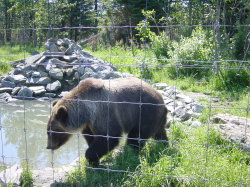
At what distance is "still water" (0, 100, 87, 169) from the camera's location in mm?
5336

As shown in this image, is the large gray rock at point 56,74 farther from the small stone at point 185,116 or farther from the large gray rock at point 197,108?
the small stone at point 185,116

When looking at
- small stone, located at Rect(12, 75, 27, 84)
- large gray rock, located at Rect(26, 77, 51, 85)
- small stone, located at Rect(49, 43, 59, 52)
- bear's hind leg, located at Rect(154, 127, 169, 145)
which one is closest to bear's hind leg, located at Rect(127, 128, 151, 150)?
bear's hind leg, located at Rect(154, 127, 169, 145)

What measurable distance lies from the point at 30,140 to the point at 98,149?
9.79ft

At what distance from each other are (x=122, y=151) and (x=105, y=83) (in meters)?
1.06

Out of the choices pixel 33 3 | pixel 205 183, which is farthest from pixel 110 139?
pixel 33 3

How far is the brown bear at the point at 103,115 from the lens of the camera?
4273mm

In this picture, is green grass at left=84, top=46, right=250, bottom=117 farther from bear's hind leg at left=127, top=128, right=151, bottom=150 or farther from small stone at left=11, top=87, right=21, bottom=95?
small stone at left=11, top=87, right=21, bottom=95

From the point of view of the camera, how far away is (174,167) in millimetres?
3707

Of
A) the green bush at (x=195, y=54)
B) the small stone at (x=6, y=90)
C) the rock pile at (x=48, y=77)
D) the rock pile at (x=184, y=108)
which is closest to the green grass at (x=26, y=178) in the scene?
the rock pile at (x=184, y=108)

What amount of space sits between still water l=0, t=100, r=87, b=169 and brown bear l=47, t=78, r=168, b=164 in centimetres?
35

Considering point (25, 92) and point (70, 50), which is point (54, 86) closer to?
point (25, 92)

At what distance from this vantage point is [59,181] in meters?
3.88

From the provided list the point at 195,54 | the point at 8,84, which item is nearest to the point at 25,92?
the point at 8,84

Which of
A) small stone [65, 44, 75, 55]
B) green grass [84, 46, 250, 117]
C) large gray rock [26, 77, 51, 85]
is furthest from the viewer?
→ small stone [65, 44, 75, 55]
